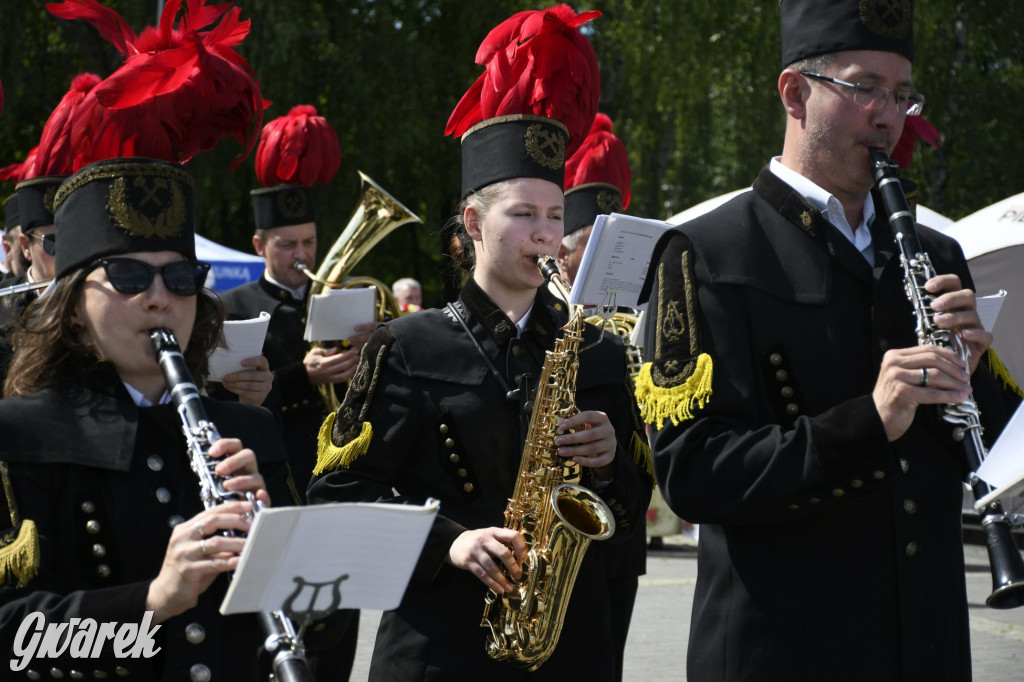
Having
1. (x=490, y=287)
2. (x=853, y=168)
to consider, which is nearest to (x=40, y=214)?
(x=490, y=287)

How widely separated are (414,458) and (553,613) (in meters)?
0.57

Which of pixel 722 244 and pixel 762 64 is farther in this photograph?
pixel 762 64

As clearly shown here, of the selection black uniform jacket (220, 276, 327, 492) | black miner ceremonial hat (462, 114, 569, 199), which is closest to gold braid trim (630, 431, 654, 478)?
black miner ceremonial hat (462, 114, 569, 199)

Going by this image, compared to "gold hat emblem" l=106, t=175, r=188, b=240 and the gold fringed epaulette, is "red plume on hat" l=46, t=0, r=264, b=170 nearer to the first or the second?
"gold hat emblem" l=106, t=175, r=188, b=240

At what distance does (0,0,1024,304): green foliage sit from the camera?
19.4 metres

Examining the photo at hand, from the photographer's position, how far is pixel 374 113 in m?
19.9

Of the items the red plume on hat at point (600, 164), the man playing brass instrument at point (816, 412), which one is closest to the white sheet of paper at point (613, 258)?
the man playing brass instrument at point (816, 412)

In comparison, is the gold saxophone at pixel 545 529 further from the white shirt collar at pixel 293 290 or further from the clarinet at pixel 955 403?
the white shirt collar at pixel 293 290

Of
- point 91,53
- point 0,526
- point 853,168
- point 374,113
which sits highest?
point 91,53

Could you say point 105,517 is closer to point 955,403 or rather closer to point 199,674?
point 199,674

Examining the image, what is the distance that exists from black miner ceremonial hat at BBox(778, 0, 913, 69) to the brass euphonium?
14.2 ft

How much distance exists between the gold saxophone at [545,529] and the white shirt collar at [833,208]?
920mm

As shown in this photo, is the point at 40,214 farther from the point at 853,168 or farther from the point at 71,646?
the point at 853,168

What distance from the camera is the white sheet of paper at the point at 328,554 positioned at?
7.38 ft
